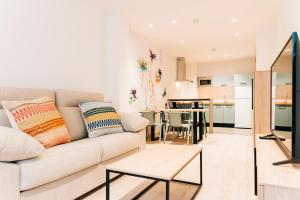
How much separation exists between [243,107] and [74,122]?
595cm


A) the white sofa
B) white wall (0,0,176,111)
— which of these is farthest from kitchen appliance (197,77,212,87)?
the white sofa

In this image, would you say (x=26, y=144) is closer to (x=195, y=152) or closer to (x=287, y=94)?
(x=195, y=152)

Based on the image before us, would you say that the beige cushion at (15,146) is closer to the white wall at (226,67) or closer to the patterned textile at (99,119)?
the patterned textile at (99,119)

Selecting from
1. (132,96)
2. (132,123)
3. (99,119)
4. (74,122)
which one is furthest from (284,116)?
(132,96)

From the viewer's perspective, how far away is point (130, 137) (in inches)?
101

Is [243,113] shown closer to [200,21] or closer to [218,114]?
[218,114]

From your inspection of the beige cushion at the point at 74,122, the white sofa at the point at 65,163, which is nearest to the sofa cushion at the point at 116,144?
the white sofa at the point at 65,163

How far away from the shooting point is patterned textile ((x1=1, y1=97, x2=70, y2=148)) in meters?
1.79

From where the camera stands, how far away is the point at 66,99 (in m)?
2.58

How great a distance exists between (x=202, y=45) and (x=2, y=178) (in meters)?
5.31

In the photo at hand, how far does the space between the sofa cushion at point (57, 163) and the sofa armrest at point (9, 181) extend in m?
0.04

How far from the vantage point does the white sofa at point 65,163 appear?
1.38 meters

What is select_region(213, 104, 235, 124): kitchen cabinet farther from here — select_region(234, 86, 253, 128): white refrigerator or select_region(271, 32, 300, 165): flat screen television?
select_region(271, 32, 300, 165): flat screen television

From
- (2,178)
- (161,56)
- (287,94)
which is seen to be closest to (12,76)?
(2,178)
